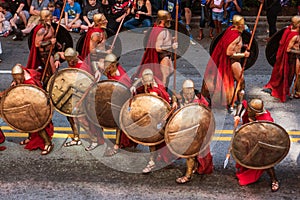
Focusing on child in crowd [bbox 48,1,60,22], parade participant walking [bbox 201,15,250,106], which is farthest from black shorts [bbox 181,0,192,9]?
parade participant walking [bbox 201,15,250,106]

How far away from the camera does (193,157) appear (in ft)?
25.5

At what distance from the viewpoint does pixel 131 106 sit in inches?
310

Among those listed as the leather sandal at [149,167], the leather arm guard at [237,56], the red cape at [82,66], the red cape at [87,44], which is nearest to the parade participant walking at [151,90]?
the leather sandal at [149,167]

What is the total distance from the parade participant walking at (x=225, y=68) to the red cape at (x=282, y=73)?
99 cm

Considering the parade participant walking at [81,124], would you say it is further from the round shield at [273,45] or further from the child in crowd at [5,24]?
the child in crowd at [5,24]

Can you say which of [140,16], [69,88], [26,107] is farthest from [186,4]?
[26,107]

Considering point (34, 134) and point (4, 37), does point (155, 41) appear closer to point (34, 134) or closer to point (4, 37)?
point (34, 134)

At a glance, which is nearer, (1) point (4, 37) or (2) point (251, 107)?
(2) point (251, 107)

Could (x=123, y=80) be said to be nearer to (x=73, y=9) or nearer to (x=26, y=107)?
(x=26, y=107)

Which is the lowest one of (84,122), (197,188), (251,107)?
(197,188)

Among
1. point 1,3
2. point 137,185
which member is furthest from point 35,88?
point 1,3

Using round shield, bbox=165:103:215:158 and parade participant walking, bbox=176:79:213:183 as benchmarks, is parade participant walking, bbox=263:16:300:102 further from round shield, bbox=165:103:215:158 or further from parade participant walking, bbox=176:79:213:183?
round shield, bbox=165:103:215:158

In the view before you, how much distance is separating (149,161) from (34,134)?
6.26 ft

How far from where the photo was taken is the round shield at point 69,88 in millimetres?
8602
